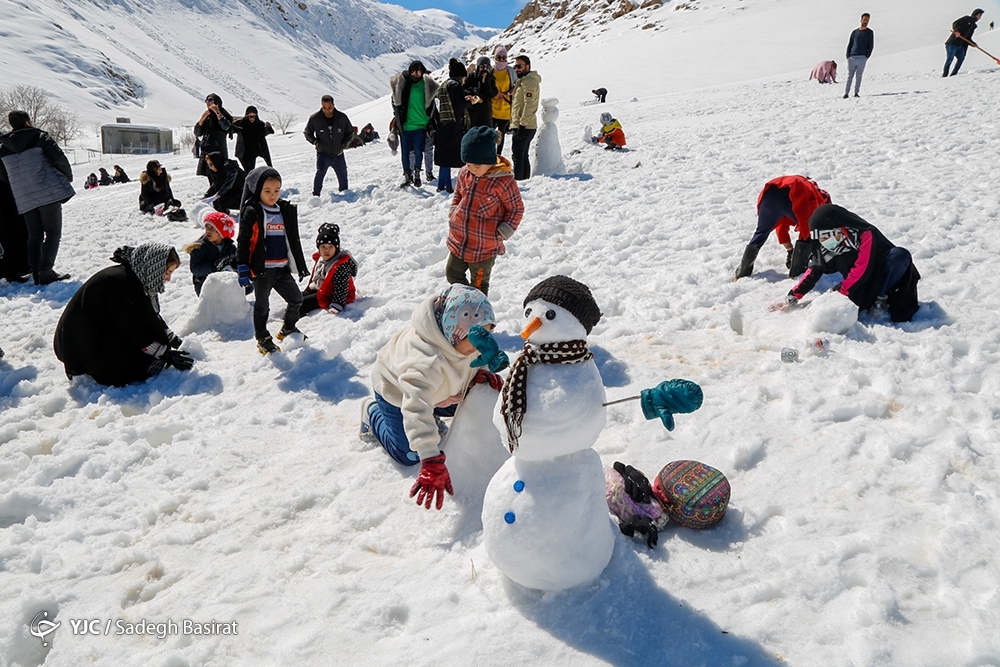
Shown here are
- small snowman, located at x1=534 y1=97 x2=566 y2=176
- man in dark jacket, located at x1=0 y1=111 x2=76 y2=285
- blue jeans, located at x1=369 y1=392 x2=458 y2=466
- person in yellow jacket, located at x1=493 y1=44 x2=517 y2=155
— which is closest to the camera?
blue jeans, located at x1=369 y1=392 x2=458 y2=466

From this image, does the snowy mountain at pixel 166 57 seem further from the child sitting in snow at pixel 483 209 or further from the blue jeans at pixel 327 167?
the child sitting in snow at pixel 483 209

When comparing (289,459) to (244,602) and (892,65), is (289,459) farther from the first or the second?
(892,65)

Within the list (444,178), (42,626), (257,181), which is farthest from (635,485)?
(444,178)

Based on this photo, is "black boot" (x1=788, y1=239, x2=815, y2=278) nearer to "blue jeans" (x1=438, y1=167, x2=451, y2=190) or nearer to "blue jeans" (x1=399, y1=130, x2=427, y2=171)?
"blue jeans" (x1=438, y1=167, x2=451, y2=190)

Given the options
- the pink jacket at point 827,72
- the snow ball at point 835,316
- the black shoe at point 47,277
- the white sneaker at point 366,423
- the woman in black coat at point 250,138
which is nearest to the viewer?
the white sneaker at point 366,423

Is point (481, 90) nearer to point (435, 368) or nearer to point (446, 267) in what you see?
point (446, 267)

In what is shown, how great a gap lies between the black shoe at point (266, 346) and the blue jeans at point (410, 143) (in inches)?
205

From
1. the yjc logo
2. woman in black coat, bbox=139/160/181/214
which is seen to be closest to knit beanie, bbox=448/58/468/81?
woman in black coat, bbox=139/160/181/214

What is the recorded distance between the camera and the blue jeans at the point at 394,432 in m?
3.22

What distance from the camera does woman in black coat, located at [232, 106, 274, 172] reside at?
9820 millimetres

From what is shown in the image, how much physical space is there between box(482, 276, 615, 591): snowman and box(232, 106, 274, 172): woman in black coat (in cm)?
936

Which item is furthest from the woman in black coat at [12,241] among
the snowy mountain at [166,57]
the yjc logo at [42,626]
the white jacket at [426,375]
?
the snowy mountain at [166,57]

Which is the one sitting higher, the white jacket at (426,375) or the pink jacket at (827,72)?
the pink jacket at (827,72)

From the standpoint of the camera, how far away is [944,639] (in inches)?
77.1
